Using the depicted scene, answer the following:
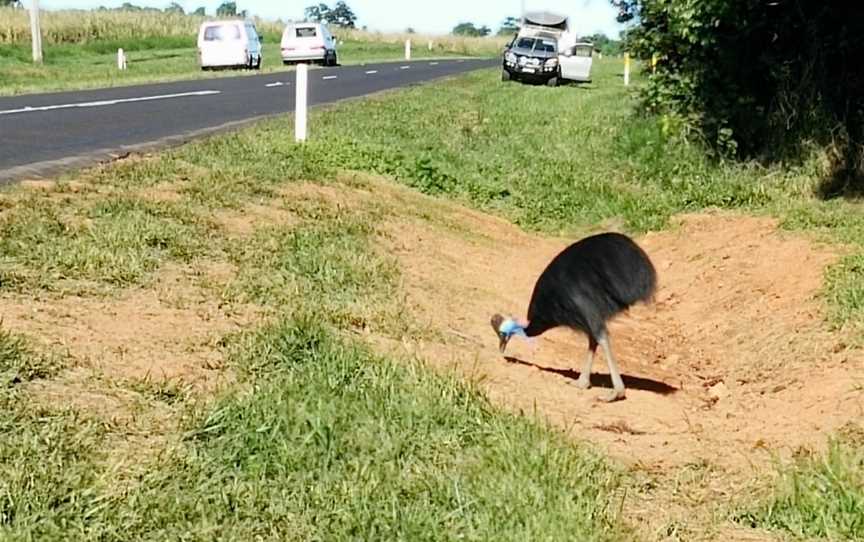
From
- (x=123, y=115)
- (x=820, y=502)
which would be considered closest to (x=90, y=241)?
(x=820, y=502)

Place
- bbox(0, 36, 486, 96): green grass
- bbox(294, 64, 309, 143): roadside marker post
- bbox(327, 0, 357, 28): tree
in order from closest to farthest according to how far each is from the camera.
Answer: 1. bbox(294, 64, 309, 143): roadside marker post
2. bbox(0, 36, 486, 96): green grass
3. bbox(327, 0, 357, 28): tree

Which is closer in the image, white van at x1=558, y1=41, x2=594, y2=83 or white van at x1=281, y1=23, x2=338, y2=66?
white van at x1=558, y1=41, x2=594, y2=83

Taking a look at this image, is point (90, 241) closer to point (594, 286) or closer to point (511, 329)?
point (511, 329)

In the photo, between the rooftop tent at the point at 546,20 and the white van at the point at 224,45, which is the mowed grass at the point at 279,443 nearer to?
the white van at the point at 224,45

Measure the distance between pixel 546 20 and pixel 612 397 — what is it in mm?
42215

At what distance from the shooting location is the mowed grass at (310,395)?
3408 millimetres

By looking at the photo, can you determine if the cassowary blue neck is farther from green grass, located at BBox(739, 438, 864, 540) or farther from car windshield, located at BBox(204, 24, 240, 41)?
car windshield, located at BBox(204, 24, 240, 41)

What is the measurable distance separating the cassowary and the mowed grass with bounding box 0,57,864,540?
0.82 m

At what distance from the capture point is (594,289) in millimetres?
5477

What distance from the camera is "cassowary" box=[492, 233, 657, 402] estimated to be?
17.9ft

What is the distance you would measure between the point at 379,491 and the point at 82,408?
1.23 metres

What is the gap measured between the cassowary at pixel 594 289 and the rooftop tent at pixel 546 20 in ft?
133

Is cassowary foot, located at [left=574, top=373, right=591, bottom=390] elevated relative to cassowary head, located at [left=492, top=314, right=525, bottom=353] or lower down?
lower down

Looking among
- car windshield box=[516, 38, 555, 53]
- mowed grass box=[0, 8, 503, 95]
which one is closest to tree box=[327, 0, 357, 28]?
mowed grass box=[0, 8, 503, 95]
